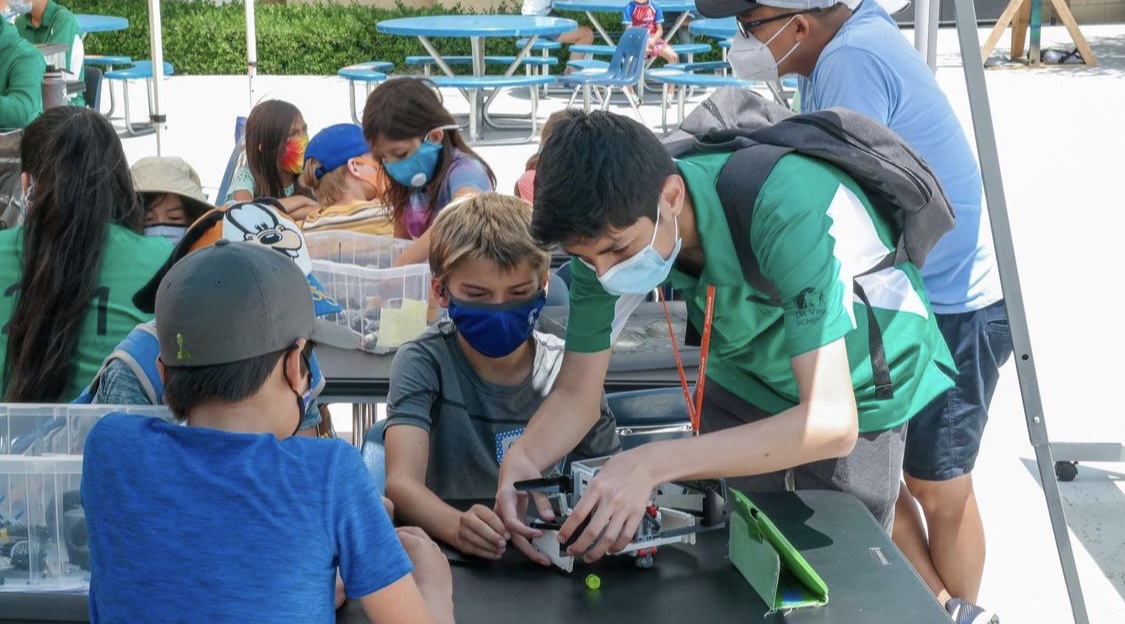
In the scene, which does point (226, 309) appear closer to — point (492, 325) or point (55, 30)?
point (492, 325)

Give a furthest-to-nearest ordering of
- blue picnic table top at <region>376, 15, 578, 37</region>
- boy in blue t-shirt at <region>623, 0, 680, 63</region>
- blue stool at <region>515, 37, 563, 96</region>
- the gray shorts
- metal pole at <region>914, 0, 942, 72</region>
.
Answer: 1. blue stool at <region>515, 37, 563, 96</region>
2. boy in blue t-shirt at <region>623, 0, 680, 63</region>
3. blue picnic table top at <region>376, 15, 578, 37</region>
4. metal pole at <region>914, 0, 942, 72</region>
5. the gray shorts

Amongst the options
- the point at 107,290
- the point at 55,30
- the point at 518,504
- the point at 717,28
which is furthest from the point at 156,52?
the point at 518,504

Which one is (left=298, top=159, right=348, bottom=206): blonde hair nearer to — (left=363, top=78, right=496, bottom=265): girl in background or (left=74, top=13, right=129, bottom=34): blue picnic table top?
(left=363, top=78, right=496, bottom=265): girl in background

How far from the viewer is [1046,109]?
11.8 metres

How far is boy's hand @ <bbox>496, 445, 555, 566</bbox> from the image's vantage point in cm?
178

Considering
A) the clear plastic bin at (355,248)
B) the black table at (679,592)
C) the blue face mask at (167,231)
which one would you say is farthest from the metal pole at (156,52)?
the black table at (679,592)

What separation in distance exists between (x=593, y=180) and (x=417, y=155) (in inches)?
85.6

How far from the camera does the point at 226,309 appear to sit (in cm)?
146

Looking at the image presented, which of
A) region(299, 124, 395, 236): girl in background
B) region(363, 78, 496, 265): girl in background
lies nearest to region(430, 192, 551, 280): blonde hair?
region(363, 78, 496, 265): girl in background

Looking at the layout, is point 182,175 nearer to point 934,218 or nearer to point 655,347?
point 655,347

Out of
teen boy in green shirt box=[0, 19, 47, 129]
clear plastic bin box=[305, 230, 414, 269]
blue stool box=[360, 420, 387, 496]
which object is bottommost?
blue stool box=[360, 420, 387, 496]

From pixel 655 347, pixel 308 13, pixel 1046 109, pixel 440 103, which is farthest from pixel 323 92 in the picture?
pixel 655 347

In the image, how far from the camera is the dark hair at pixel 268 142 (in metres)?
4.79

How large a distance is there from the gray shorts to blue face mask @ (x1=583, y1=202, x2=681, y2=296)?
0.41 m
